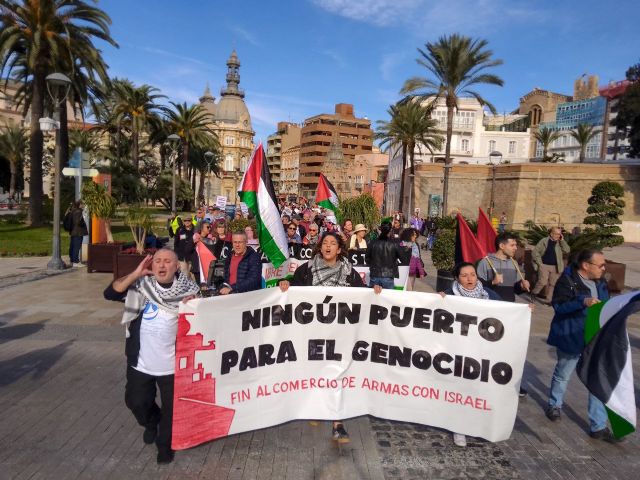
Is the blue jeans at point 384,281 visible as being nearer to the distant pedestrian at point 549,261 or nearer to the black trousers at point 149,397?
the black trousers at point 149,397

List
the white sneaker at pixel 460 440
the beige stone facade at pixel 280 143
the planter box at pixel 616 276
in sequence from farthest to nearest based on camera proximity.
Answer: the beige stone facade at pixel 280 143
the planter box at pixel 616 276
the white sneaker at pixel 460 440

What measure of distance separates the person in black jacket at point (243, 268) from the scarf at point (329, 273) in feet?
2.01

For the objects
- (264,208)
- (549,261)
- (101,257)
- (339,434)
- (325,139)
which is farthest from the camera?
(325,139)

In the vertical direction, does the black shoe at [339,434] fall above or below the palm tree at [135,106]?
below

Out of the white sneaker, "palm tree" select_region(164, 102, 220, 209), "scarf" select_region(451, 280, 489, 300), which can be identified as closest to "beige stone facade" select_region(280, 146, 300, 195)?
"palm tree" select_region(164, 102, 220, 209)

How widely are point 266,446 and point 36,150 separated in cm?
2414

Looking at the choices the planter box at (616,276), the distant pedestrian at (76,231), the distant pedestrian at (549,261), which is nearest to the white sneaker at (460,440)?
the distant pedestrian at (549,261)

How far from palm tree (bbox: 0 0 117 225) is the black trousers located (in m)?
21.5

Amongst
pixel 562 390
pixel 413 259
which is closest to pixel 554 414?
pixel 562 390

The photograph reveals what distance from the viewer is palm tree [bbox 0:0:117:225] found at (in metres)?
Result: 21.3

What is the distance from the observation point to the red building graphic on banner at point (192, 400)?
3796 millimetres

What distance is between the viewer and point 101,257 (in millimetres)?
13000

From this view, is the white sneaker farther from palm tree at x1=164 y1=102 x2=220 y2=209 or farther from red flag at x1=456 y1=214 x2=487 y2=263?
palm tree at x1=164 y1=102 x2=220 y2=209

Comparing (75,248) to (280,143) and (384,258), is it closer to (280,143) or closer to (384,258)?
(384,258)
